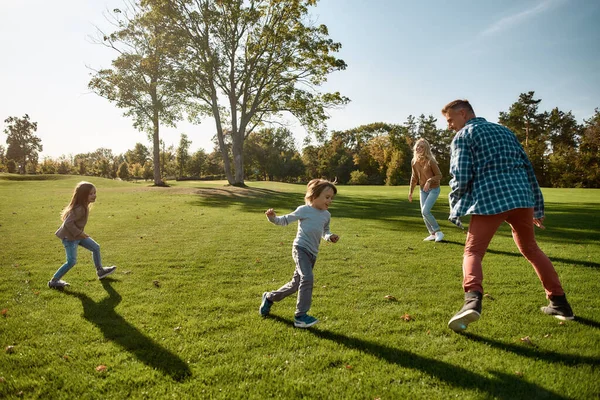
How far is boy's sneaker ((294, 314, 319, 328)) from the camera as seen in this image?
12.7 feet

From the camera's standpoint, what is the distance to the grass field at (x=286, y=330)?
2824 millimetres

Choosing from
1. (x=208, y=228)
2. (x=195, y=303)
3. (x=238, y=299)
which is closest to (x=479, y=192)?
(x=238, y=299)

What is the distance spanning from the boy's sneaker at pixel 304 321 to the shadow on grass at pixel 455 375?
352 millimetres

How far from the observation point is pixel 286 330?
383cm

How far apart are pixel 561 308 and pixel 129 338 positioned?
4.81 m

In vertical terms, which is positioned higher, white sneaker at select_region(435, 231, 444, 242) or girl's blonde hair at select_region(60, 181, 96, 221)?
girl's blonde hair at select_region(60, 181, 96, 221)

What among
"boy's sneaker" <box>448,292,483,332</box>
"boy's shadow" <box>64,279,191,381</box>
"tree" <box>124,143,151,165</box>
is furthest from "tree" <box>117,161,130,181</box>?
"boy's sneaker" <box>448,292,483,332</box>

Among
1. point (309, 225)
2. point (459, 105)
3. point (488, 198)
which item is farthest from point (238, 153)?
point (488, 198)

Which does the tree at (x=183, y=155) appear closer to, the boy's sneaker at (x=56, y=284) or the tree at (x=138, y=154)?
the tree at (x=138, y=154)

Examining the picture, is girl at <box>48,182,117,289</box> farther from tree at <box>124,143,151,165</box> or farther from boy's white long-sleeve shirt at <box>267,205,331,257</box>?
tree at <box>124,143,151,165</box>

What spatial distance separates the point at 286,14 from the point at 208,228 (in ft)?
74.2

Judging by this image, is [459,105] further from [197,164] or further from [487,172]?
→ [197,164]

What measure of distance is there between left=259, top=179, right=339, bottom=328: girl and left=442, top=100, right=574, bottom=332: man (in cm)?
148

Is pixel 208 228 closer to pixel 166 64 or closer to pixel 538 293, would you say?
pixel 538 293
